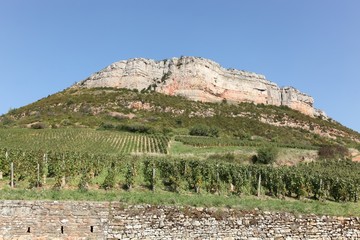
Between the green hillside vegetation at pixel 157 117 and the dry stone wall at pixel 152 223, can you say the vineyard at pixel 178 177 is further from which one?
the green hillside vegetation at pixel 157 117

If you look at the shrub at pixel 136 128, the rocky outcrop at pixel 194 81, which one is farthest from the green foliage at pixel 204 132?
the rocky outcrop at pixel 194 81

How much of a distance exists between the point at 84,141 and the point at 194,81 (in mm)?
64176

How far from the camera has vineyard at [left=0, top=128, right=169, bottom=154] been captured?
40.6 m

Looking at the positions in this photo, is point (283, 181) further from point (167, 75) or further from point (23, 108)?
point (167, 75)

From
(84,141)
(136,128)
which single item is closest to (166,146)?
(84,141)

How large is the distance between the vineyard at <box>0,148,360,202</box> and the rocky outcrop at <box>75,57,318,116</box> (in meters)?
78.0

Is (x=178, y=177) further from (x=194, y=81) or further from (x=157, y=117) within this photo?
(x=194, y=81)

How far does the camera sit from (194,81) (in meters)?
107

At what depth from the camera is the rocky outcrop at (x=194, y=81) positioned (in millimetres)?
106312

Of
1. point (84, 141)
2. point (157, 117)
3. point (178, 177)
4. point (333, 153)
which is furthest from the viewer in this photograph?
point (157, 117)

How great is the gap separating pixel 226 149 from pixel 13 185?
30.9 meters

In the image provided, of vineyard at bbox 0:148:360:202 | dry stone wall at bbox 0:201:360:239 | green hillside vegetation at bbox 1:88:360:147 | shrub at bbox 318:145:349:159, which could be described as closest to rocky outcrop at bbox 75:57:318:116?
green hillside vegetation at bbox 1:88:360:147

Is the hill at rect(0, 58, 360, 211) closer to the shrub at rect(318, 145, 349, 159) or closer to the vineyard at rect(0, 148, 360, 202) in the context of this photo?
the vineyard at rect(0, 148, 360, 202)

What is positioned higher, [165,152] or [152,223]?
[165,152]
